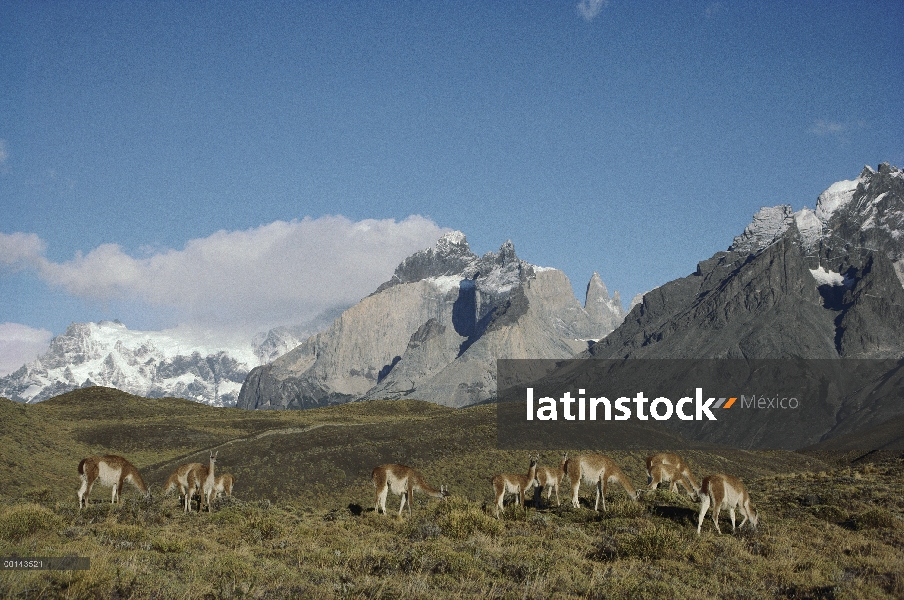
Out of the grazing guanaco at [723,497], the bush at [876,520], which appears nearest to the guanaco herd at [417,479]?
the grazing guanaco at [723,497]

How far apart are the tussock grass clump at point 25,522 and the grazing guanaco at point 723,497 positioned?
1907cm

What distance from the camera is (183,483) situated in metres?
29.3

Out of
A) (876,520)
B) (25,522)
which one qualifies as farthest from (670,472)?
(25,522)

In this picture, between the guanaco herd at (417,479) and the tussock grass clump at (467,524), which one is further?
the guanaco herd at (417,479)

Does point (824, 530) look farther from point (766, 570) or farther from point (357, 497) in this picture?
point (357, 497)

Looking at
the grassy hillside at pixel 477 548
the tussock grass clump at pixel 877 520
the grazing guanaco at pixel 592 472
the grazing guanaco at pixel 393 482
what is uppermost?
the grazing guanaco at pixel 592 472

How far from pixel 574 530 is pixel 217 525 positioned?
11917mm

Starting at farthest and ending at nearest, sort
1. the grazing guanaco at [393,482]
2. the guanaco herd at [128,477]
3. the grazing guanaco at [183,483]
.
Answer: the grazing guanaco at [183,483] → the guanaco herd at [128,477] → the grazing guanaco at [393,482]

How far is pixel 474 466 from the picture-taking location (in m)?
62.5

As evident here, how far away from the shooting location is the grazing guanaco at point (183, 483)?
1138 inches

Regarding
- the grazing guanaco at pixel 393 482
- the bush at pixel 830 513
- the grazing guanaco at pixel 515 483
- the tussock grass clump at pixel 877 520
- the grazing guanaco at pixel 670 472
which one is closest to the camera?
the tussock grass clump at pixel 877 520

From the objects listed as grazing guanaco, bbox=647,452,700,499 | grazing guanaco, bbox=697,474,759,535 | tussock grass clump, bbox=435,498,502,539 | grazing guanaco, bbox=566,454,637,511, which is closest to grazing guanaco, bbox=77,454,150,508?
tussock grass clump, bbox=435,498,502,539

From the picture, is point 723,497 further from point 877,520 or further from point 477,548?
point 477,548

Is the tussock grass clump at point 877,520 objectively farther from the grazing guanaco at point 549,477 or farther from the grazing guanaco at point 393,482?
the grazing guanaco at point 393,482
